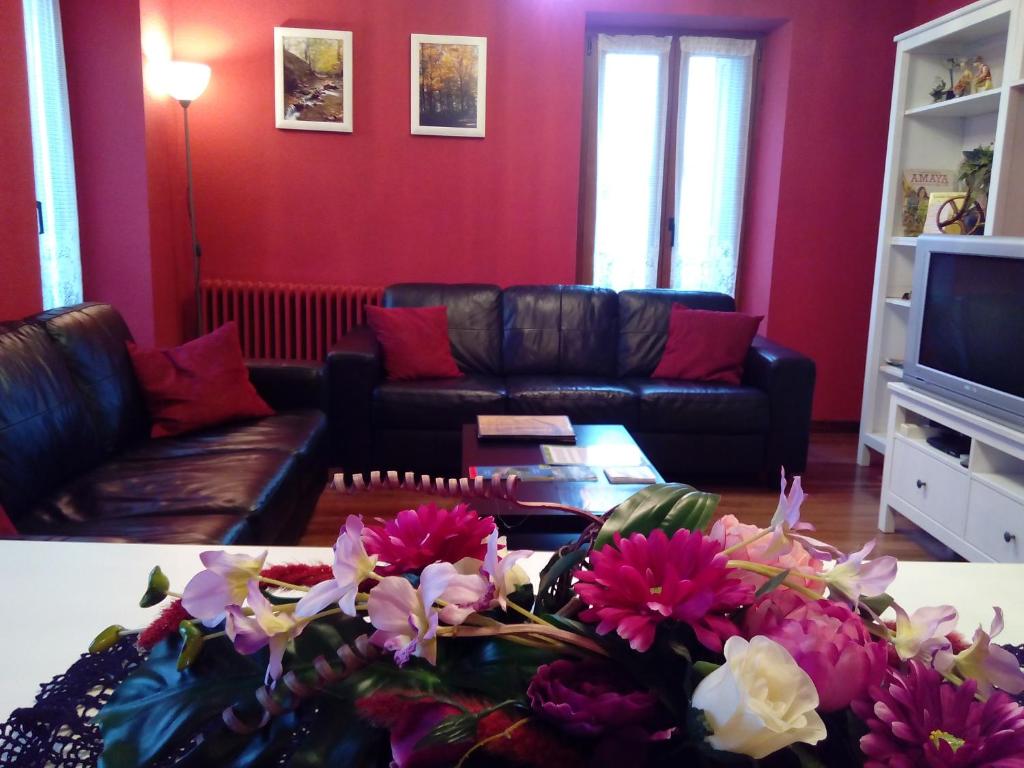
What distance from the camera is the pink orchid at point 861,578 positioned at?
49cm

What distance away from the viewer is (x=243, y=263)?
4770 mm

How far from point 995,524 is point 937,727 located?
2.74 meters

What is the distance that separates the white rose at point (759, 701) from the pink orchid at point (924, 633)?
98 mm

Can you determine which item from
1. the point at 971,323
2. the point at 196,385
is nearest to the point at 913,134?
the point at 971,323

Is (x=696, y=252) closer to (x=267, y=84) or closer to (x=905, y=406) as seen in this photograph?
(x=905, y=406)

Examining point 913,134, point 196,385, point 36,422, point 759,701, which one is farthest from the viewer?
point 913,134

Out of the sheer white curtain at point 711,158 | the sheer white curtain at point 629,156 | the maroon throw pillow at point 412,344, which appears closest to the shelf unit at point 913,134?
the sheer white curtain at point 711,158

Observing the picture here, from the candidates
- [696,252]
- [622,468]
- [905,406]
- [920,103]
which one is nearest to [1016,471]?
[905,406]

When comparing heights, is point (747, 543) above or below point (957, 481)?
above

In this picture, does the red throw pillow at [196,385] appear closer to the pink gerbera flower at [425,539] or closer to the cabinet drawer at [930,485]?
the cabinet drawer at [930,485]

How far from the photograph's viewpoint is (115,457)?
2768 millimetres

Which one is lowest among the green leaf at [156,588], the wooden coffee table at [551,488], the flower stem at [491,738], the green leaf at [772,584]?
the wooden coffee table at [551,488]

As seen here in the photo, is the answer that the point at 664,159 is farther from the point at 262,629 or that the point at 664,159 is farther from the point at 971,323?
the point at 262,629

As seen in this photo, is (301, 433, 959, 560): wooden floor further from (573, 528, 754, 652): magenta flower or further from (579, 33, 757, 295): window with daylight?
(573, 528, 754, 652): magenta flower
